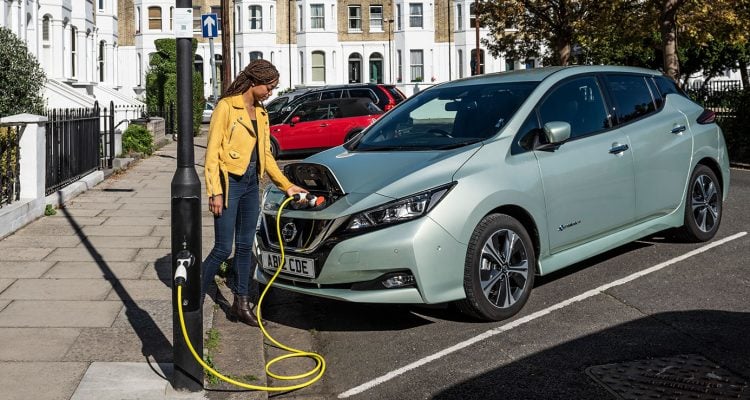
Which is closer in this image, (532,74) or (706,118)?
(532,74)

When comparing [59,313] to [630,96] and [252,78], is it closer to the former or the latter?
[252,78]

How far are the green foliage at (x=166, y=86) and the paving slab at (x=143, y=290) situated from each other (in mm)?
16959

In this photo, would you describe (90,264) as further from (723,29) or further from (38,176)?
(723,29)

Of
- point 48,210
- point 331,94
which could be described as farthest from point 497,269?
point 331,94

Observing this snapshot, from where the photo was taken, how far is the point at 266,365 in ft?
18.7

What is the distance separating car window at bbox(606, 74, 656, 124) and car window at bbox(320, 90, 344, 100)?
16263mm

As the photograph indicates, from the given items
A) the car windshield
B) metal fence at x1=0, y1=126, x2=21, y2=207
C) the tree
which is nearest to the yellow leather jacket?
the car windshield

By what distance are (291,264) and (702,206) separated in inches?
173

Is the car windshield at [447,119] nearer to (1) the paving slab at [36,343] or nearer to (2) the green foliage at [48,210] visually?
(1) the paving slab at [36,343]

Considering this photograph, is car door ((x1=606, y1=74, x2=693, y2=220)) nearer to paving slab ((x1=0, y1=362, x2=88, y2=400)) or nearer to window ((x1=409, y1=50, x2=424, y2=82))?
paving slab ((x1=0, y1=362, x2=88, y2=400))

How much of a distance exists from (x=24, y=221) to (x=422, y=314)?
233 inches

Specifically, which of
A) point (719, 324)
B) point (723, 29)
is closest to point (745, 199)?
point (719, 324)

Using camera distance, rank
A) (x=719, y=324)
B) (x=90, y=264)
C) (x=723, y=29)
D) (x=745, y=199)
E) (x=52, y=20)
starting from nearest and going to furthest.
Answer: (x=719, y=324) → (x=90, y=264) → (x=745, y=199) → (x=723, y=29) → (x=52, y=20)

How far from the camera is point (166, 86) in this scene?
105 ft
